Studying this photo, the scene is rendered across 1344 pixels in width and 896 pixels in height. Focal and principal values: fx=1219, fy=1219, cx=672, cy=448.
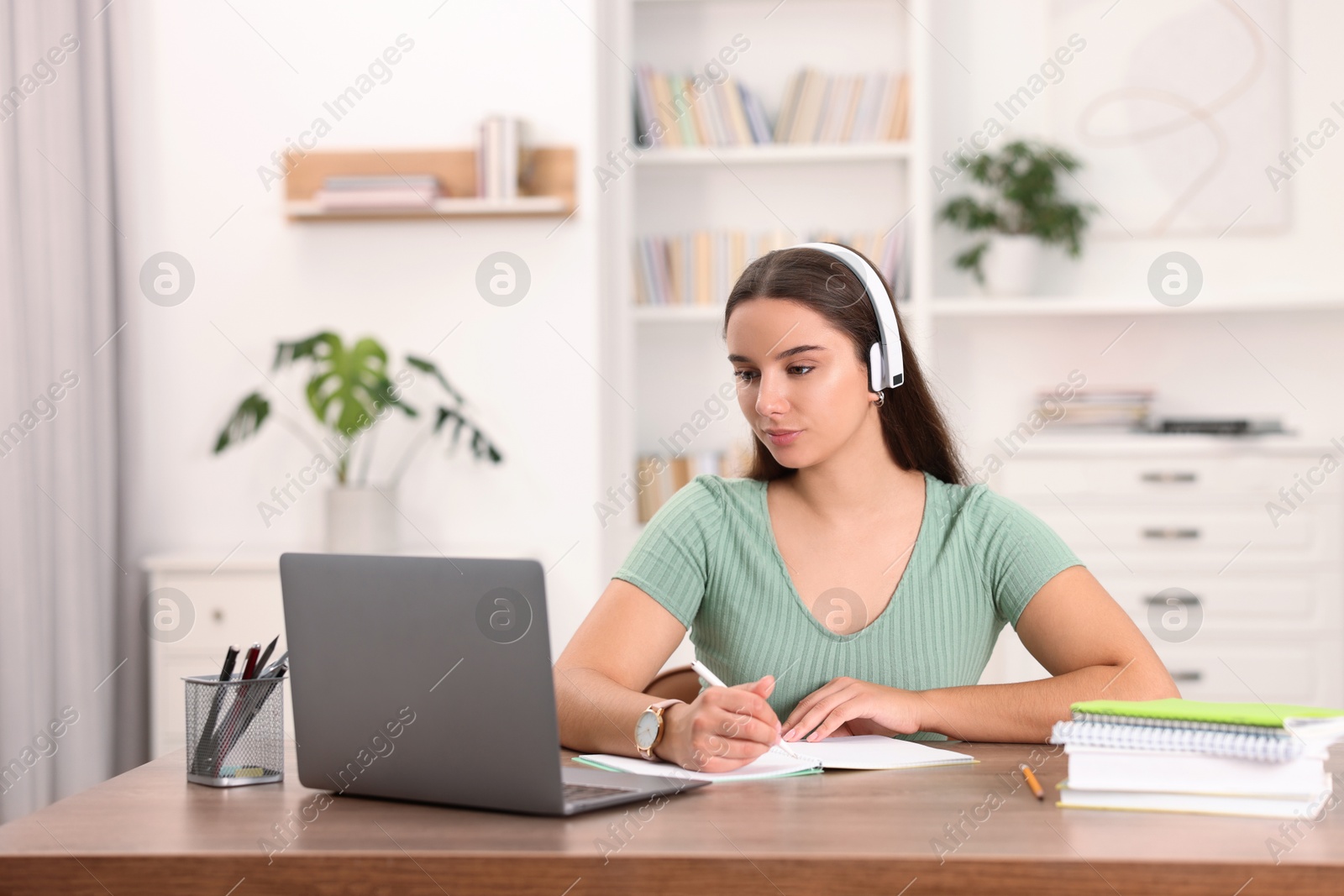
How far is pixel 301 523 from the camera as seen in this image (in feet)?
11.4

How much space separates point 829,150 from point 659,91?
0.56 m

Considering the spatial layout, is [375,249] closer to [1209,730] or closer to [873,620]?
[873,620]

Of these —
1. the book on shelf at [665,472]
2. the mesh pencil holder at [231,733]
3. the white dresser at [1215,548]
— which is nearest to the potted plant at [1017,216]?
the white dresser at [1215,548]

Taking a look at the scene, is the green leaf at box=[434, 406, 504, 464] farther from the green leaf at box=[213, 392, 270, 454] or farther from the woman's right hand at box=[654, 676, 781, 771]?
the woman's right hand at box=[654, 676, 781, 771]

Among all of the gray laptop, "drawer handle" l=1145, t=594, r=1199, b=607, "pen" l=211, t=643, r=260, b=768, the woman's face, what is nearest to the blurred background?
"drawer handle" l=1145, t=594, r=1199, b=607

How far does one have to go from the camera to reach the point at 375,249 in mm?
3465

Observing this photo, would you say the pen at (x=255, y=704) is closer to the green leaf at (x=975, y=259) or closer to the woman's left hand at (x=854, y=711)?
the woman's left hand at (x=854, y=711)

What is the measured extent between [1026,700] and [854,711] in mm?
209

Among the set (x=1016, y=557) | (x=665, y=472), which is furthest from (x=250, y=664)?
(x=665, y=472)

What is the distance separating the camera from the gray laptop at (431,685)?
97cm

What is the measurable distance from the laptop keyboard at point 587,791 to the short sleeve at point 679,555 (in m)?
0.50

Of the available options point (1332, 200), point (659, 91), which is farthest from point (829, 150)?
point (1332, 200)

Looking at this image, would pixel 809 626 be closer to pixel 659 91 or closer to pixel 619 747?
pixel 619 747

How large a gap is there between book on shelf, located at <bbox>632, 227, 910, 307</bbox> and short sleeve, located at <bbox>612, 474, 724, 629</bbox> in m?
2.22
